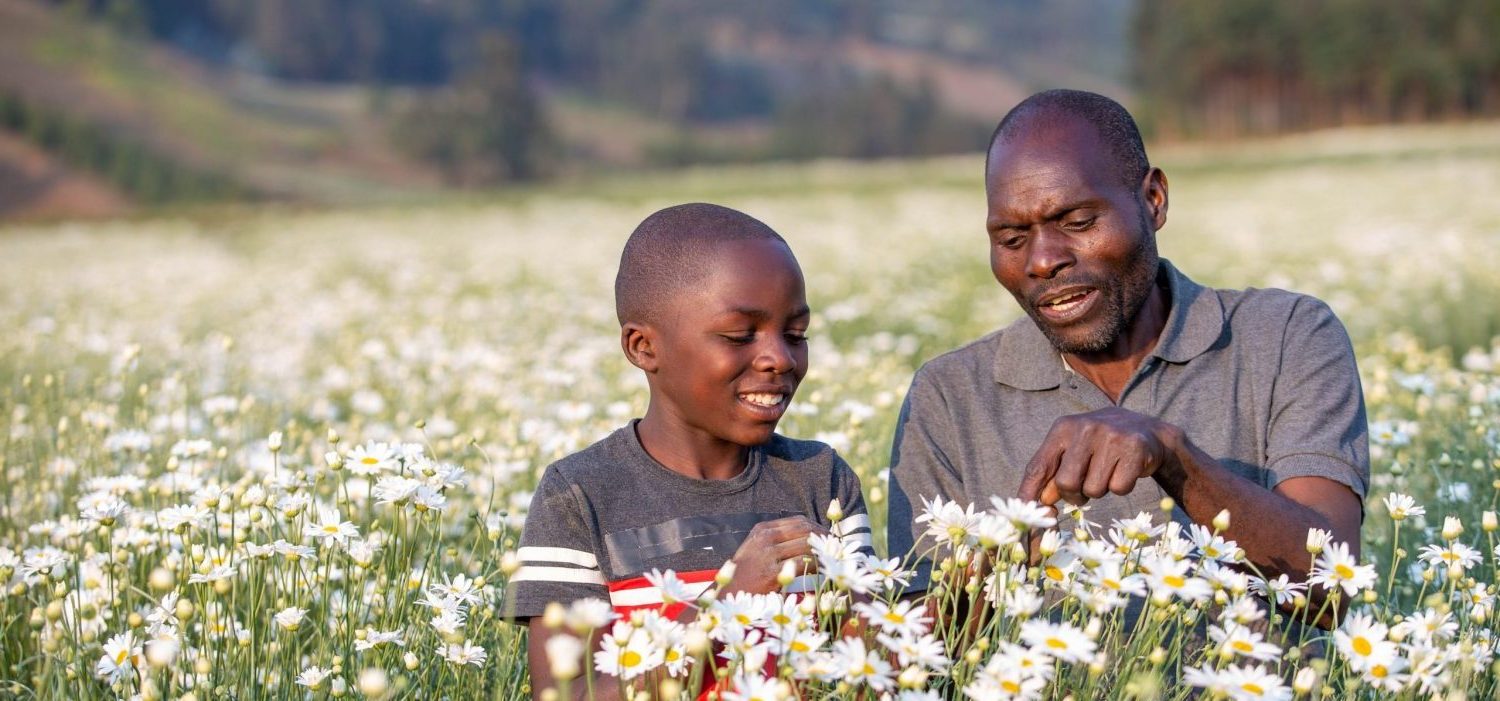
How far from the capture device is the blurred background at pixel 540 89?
66188mm

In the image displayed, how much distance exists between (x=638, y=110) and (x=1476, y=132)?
6808cm

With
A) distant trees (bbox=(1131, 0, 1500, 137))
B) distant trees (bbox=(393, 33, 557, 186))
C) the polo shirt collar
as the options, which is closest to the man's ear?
the polo shirt collar

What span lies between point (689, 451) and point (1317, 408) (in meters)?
1.29

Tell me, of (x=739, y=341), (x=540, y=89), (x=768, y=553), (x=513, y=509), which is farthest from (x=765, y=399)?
(x=540, y=89)

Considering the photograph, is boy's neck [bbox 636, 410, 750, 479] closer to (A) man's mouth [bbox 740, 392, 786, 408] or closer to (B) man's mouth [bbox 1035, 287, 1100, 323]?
(A) man's mouth [bbox 740, 392, 786, 408]

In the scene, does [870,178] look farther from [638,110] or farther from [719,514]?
[638,110]

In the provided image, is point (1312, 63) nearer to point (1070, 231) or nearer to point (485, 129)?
point (485, 129)

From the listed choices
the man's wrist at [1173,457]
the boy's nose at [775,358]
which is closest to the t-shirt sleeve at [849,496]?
the boy's nose at [775,358]

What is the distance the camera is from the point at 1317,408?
2.81 metres

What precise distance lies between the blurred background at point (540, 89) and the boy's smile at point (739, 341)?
4081 centimetres

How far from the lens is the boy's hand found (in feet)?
6.82

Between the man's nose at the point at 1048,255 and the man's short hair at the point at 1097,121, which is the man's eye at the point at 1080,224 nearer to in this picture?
the man's nose at the point at 1048,255

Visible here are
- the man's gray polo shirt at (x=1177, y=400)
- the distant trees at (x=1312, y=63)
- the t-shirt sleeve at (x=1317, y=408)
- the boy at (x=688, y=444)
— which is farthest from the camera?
the distant trees at (x=1312, y=63)

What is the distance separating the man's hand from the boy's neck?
24.0 inches
